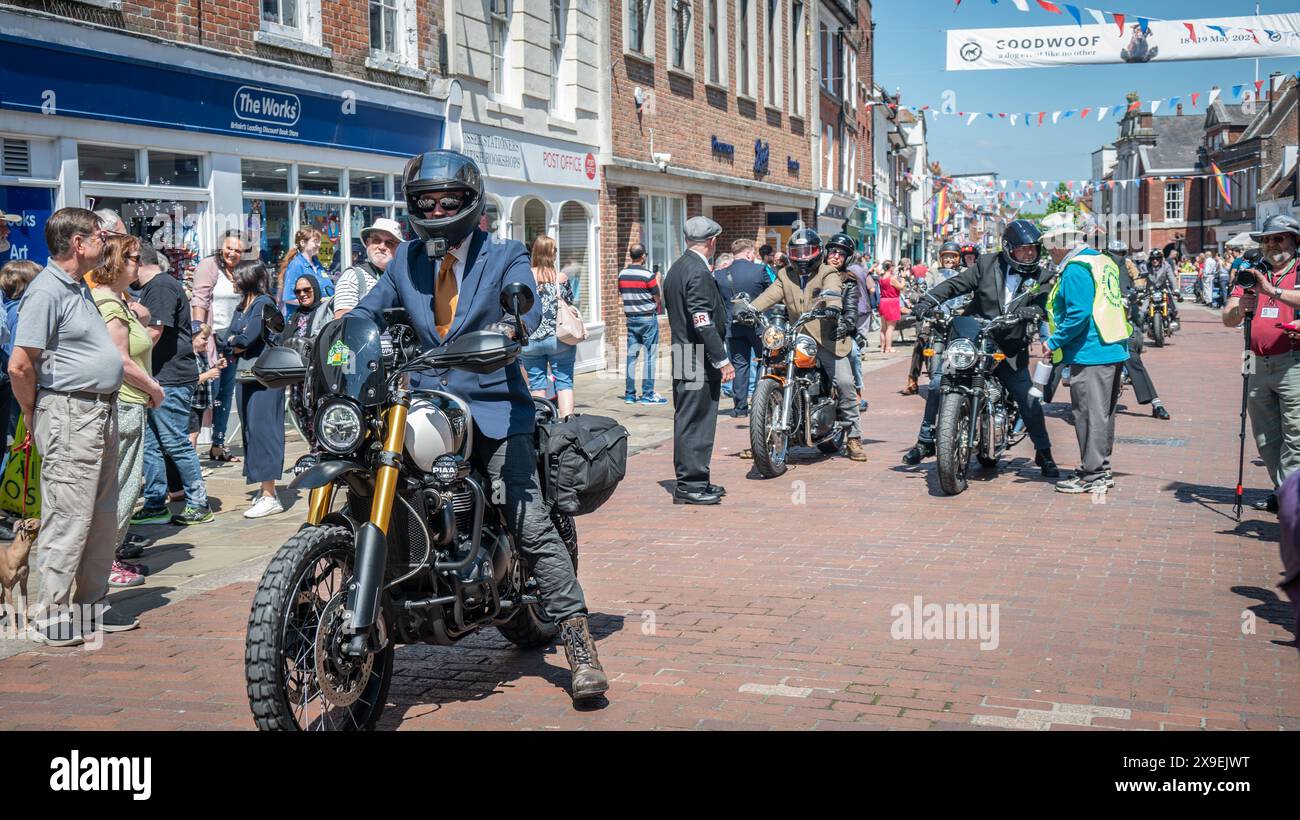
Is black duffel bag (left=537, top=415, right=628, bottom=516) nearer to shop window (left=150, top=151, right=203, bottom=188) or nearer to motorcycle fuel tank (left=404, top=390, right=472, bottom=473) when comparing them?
motorcycle fuel tank (left=404, top=390, right=472, bottom=473)

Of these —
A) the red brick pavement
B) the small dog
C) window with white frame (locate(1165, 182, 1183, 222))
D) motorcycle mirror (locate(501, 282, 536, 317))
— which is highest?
window with white frame (locate(1165, 182, 1183, 222))

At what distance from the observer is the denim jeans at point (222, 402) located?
1048 cm

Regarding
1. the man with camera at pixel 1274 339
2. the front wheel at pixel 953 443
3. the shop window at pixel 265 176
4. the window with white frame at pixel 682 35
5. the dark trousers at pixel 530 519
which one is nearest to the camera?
the dark trousers at pixel 530 519

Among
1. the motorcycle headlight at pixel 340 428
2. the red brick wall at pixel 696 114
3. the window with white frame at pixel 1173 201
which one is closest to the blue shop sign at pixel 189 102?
the red brick wall at pixel 696 114

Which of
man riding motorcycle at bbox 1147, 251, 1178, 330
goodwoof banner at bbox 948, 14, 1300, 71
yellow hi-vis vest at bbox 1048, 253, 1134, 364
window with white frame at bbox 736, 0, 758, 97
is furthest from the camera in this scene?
man riding motorcycle at bbox 1147, 251, 1178, 330

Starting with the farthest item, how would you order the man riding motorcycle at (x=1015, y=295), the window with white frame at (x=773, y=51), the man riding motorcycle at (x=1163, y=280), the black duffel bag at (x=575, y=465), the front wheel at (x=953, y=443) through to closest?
the window with white frame at (x=773, y=51)
the man riding motorcycle at (x=1163, y=280)
the man riding motorcycle at (x=1015, y=295)
the front wheel at (x=953, y=443)
the black duffel bag at (x=575, y=465)

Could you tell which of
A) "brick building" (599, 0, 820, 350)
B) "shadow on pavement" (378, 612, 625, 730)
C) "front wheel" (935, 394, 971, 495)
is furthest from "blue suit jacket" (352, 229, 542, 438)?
"brick building" (599, 0, 820, 350)

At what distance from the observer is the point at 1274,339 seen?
7.55 metres

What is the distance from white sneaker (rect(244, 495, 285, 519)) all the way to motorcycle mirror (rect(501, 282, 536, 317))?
194 inches

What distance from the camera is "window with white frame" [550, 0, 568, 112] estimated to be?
18.3m

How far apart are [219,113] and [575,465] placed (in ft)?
28.0

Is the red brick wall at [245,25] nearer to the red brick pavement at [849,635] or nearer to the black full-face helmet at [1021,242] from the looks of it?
the red brick pavement at [849,635]

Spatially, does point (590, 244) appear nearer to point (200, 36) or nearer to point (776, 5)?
point (200, 36)

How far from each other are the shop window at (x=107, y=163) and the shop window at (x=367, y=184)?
3.33 metres
